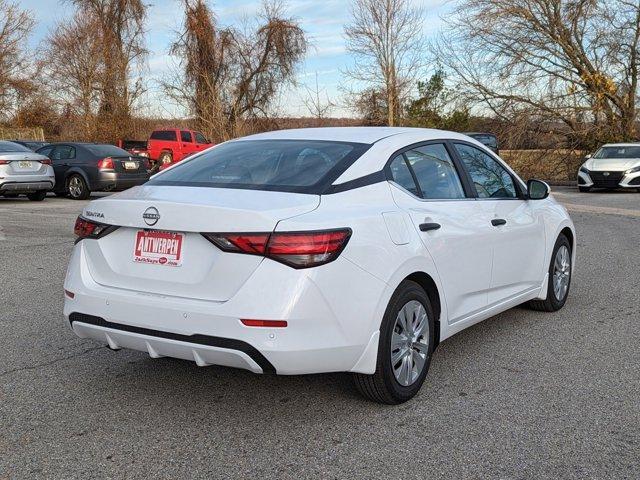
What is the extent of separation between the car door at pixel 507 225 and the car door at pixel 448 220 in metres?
0.15

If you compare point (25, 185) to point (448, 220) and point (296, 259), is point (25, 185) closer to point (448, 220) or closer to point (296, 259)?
point (448, 220)

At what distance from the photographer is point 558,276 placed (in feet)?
20.1

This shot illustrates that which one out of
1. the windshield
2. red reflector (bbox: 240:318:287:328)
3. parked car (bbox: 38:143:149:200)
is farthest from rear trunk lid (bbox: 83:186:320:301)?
the windshield

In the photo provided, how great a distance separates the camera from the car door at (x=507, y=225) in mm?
4980

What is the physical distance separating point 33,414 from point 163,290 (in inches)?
40.9

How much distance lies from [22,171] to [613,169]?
16.6 meters

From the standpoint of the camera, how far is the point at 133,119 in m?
38.0

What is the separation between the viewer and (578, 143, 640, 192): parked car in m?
Result: 21.3

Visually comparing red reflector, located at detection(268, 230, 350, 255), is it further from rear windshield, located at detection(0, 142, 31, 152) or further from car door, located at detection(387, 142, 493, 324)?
rear windshield, located at detection(0, 142, 31, 152)

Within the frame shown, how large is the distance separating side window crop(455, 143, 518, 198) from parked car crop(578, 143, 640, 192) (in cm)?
1756

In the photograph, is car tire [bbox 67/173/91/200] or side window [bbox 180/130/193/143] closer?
car tire [bbox 67/173/91/200]

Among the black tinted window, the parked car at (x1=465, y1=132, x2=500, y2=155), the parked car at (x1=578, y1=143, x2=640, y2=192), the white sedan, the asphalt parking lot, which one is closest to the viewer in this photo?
the asphalt parking lot

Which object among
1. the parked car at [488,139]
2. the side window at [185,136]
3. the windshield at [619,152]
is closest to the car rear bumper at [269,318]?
the windshield at [619,152]

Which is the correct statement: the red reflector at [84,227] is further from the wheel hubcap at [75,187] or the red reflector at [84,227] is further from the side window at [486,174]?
the wheel hubcap at [75,187]
